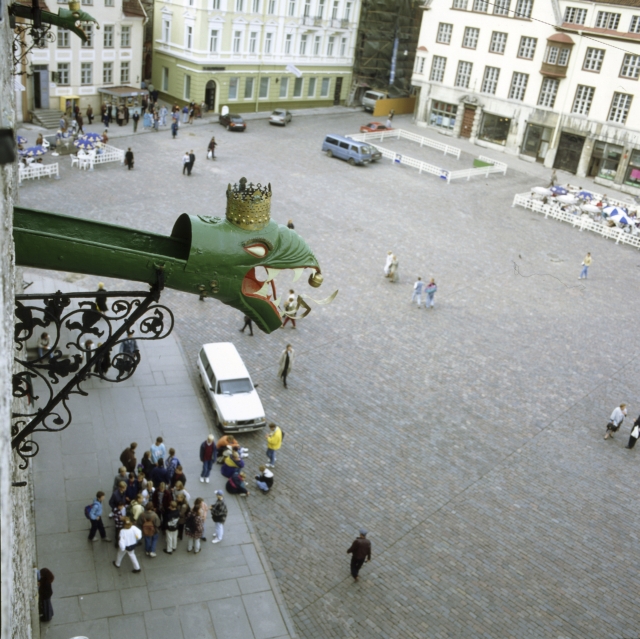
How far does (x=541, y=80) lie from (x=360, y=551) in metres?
44.8

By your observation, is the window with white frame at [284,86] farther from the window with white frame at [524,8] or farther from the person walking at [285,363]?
the person walking at [285,363]

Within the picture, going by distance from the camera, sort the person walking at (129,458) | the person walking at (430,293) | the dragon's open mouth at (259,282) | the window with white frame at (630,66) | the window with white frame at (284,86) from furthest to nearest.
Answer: the window with white frame at (284,86), the window with white frame at (630,66), the person walking at (430,293), the person walking at (129,458), the dragon's open mouth at (259,282)

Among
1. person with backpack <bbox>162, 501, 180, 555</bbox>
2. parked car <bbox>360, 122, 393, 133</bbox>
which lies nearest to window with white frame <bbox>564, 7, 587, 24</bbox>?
parked car <bbox>360, 122, 393, 133</bbox>

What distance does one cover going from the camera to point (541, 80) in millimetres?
50375

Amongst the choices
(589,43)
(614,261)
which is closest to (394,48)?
(589,43)

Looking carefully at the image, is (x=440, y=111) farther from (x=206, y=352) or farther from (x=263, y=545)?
(x=263, y=545)

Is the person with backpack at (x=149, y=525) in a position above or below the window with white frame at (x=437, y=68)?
below

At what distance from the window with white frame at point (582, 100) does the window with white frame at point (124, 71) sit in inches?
1213

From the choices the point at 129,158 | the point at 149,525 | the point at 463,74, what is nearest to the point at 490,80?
the point at 463,74

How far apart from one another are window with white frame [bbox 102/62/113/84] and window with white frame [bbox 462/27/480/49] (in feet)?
85.7

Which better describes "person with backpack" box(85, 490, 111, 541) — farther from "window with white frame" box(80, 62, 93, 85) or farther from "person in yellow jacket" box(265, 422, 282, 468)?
"window with white frame" box(80, 62, 93, 85)

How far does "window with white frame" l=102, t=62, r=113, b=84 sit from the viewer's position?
47.0 metres

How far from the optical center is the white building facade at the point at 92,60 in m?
43.5

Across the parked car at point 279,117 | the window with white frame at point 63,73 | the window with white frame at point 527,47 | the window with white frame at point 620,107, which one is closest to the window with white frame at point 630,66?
the window with white frame at point 620,107
